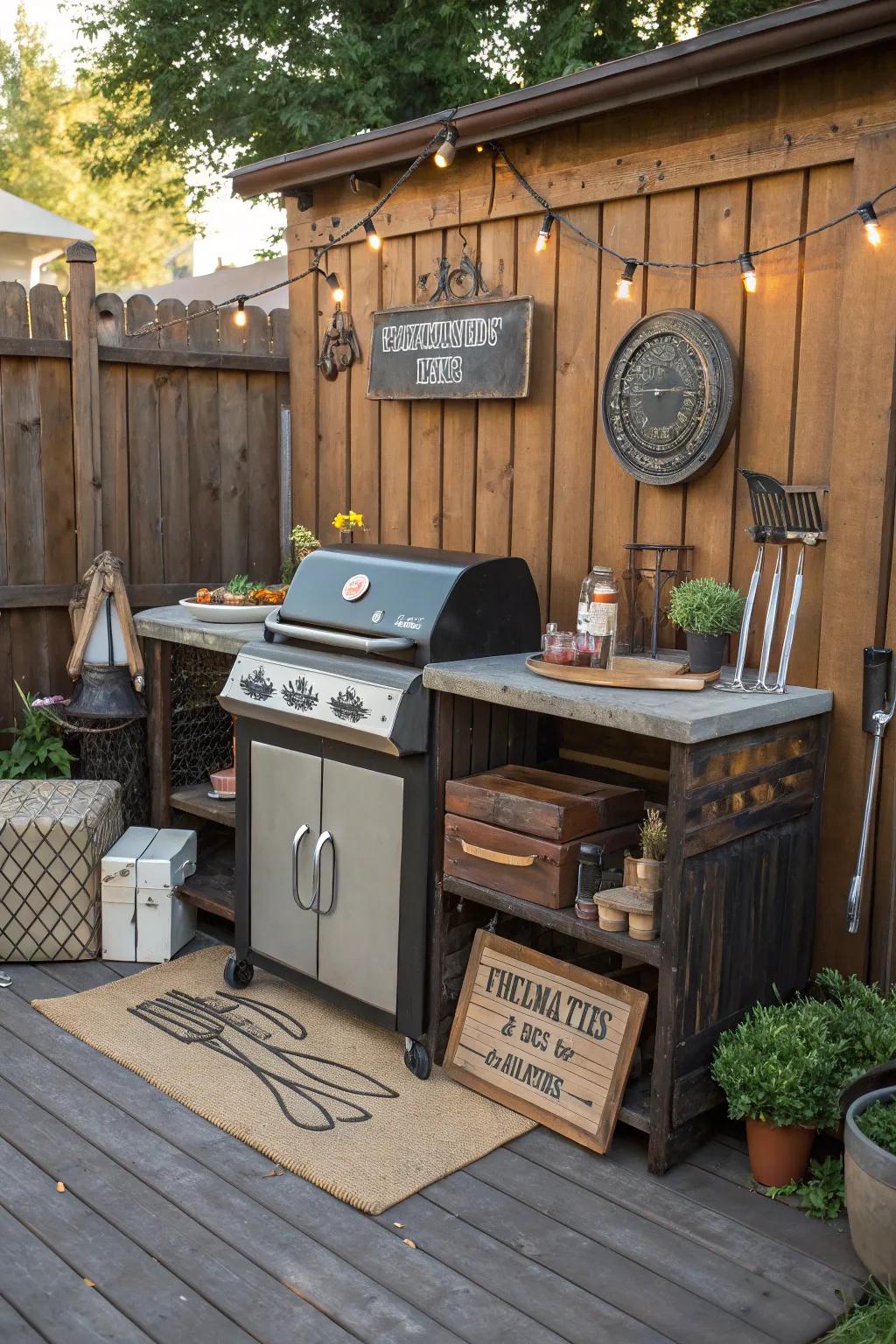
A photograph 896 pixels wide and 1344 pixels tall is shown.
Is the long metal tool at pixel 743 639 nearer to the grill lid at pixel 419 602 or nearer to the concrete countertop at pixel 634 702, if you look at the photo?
the concrete countertop at pixel 634 702

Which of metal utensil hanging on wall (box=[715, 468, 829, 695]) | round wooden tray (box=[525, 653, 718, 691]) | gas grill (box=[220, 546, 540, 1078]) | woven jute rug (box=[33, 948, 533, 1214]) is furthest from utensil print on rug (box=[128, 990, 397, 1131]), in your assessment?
metal utensil hanging on wall (box=[715, 468, 829, 695])

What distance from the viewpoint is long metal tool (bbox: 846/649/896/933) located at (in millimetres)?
2977

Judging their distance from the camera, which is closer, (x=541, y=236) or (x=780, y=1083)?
(x=780, y=1083)

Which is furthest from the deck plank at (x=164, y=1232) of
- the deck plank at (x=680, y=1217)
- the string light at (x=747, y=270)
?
the string light at (x=747, y=270)

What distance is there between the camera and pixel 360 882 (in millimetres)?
3383

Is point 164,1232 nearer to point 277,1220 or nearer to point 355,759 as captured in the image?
point 277,1220

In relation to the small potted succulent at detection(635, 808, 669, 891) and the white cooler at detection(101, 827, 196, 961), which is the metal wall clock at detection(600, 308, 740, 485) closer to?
the small potted succulent at detection(635, 808, 669, 891)

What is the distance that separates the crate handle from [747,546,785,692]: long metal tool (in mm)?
695

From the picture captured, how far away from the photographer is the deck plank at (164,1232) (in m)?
2.33

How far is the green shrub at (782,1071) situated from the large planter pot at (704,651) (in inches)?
34.5

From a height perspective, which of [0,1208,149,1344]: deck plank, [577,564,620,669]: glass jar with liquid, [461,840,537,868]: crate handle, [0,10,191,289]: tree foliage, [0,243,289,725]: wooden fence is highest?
[0,10,191,289]: tree foliage

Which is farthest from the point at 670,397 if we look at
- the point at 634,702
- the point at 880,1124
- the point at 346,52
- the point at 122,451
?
the point at 346,52

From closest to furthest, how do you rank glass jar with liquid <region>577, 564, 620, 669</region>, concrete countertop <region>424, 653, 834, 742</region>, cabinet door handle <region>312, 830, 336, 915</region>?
concrete countertop <region>424, 653, 834, 742</region>, glass jar with liquid <region>577, 564, 620, 669</region>, cabinet door handle <region>312, 830, 336, 915</region>

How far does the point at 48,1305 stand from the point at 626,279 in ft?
9.29
